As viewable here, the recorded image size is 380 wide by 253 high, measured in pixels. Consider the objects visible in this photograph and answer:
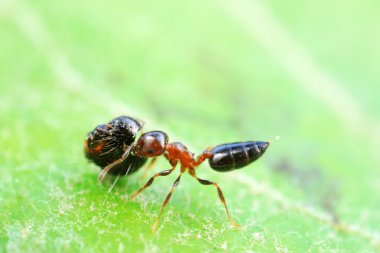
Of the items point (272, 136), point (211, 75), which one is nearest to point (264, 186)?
point (272, 136)

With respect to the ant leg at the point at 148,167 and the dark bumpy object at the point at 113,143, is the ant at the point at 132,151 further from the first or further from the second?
the ant leg at the point at 148,167

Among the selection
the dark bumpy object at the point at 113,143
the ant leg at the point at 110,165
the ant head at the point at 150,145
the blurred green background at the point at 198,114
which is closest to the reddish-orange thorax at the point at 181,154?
the ant head at the point at 150,145

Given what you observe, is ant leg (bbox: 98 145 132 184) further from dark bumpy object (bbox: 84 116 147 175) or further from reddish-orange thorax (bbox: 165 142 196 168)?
reddish-orange thorax (bbox: 165 142 196 168)

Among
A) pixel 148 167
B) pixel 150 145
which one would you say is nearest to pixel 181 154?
pixel 150 145

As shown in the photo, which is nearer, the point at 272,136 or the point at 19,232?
the point at 19,232

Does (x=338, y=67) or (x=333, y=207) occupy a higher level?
(x=338, y=67)

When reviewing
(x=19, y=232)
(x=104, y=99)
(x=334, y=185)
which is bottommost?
(x=19, y=232)

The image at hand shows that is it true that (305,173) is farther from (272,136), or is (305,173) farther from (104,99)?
(104,99)
